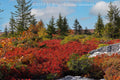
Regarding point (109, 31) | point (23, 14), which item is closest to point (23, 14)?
point (23, 14)

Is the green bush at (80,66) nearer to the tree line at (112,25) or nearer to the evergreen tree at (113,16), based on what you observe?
the tree line at (112,25)

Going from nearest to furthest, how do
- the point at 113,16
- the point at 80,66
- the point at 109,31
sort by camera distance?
the point at 80,66, the point at 109,31, the point at 113,16

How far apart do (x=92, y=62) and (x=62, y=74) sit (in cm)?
136

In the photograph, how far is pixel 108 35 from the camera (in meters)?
22.9

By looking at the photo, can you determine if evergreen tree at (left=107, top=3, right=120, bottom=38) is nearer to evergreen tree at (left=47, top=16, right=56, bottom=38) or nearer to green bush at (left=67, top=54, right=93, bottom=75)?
evergreen tree at (left=47, top=16, right=56, bottom=38)

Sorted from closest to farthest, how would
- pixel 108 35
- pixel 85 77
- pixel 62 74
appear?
pixel 85 77 → pixel 62 74 → pixel 108 35

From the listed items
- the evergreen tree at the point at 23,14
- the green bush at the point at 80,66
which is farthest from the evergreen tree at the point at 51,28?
the green bush at the point at 80,66

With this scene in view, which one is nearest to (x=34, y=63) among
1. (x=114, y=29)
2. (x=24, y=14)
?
(x=114, y=29)

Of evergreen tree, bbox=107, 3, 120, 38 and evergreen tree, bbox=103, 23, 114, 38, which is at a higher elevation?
evergreen tree, bbox=107, 3, 120, 38

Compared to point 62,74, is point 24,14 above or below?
above

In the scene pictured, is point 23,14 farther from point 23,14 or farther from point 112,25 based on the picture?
point 112,25

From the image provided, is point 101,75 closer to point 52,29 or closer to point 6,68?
point 6,68

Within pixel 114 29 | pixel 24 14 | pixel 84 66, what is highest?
pixel 24 14

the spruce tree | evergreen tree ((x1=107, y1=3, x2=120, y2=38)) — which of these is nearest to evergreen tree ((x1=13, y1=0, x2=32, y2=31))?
the spruce tree
